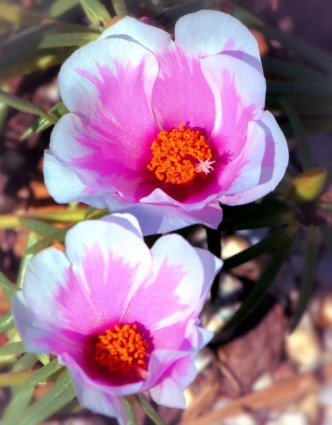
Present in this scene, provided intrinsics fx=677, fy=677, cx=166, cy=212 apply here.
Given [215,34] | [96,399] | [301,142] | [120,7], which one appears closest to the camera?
[96,399]

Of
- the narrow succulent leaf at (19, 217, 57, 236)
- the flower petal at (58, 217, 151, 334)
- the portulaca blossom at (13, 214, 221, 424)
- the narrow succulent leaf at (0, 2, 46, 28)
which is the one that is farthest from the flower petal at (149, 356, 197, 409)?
the narrow succulent leaf at (0, 2, 46, 28)

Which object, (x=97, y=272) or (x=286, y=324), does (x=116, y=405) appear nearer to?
(x=97, y=272)

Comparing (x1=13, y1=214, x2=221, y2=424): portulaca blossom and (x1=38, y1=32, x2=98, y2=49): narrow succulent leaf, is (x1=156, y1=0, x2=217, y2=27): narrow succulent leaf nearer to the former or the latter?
(x1=38, y1=32, x2=98, y2=49): narrow succulent leaf

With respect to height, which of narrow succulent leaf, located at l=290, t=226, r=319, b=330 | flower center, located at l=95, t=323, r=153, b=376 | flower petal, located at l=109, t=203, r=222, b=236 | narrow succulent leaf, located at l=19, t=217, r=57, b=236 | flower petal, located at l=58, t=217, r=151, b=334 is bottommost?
narrow succulent leaf, located at l=290, t=226, r=319, b=330

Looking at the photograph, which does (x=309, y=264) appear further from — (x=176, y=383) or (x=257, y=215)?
(x=176, y=383)

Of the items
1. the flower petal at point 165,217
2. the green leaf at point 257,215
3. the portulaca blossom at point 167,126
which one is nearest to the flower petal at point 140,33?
the portulaca blossom at point 167,126

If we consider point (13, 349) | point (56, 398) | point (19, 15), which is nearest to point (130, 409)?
point (56, 398)
